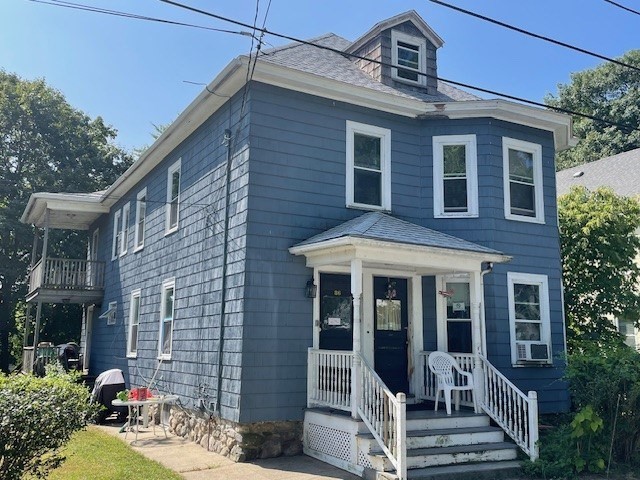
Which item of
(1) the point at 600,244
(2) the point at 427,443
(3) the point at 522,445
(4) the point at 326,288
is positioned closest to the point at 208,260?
(4) the point at 326,288

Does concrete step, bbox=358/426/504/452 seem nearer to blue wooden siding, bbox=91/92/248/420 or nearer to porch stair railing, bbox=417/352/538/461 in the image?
porch stair railing, bbox=417/352/538/461

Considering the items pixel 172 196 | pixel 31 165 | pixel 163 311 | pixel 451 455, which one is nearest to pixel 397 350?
pixel 451 455

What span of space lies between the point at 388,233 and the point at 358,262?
762mm

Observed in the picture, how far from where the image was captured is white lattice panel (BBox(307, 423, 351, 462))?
24.9 feet

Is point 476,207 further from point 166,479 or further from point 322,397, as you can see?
point 166,479

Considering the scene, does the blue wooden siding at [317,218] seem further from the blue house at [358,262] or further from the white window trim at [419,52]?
the white window trim at [419,52]

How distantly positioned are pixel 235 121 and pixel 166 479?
558 centimetres

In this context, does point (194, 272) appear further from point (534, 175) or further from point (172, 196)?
point (534, 175)

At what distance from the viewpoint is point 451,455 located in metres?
7.46

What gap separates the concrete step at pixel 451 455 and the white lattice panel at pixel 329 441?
21.1 inches

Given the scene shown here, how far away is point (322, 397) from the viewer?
8.38 meters

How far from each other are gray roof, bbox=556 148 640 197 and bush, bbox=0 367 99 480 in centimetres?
1592

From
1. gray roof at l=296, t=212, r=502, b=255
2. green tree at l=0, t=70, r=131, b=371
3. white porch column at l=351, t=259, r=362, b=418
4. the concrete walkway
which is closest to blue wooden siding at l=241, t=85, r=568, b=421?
gray roof at l=296, t=212, r=502, b=255

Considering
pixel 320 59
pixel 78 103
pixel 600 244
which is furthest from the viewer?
pixel 78 103
